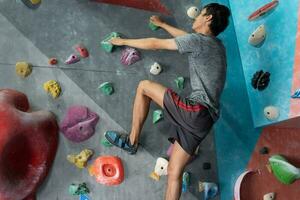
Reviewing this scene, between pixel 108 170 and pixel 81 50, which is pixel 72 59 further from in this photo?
pixel 108 170

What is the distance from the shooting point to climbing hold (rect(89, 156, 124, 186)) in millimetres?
2770

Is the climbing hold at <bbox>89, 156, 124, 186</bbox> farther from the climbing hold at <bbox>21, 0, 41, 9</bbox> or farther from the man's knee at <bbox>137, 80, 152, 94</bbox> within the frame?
the climbing hold at <bbox>21, 0, 41, 9</bbox>

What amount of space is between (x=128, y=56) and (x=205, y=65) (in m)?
0.64

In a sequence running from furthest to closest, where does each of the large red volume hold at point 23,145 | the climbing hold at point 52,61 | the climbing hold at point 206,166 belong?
the climbing hold at point 206,166
the climbing hold at point 52,61
the large red volume hold at point 23,145

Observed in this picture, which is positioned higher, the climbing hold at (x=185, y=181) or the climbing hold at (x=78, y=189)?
the climbing hold at (x=185, y=181)

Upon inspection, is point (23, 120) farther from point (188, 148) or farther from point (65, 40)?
point (188, 148)

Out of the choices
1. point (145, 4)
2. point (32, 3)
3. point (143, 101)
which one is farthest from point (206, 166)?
point (32, 3)

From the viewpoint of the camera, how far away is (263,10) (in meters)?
3.09

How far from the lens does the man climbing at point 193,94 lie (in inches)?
101

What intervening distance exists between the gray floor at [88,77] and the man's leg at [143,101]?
0.13 metres

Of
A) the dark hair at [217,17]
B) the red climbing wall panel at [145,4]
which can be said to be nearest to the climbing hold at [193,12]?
the red climbing wall panel at [145,4]

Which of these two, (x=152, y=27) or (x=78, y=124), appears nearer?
(x=78, y=124)

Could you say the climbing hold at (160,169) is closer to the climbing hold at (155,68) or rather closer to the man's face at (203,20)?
the climbing hold at (155,68)

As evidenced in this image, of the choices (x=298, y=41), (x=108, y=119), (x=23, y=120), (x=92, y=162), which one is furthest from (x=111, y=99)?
(x=298, y=41)
